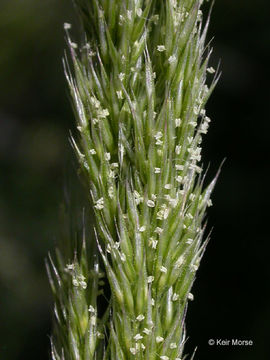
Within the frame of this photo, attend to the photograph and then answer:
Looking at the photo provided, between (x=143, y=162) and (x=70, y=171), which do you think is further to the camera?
(x=70, y=171)

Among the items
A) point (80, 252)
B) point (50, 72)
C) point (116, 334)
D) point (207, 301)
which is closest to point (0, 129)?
point (50, 72)

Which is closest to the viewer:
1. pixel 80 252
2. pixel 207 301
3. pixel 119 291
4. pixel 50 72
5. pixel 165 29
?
pixel 119 291

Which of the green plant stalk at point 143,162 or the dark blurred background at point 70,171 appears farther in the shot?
the dark blurred background at point 70,171

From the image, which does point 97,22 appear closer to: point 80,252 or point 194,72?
point 194,72

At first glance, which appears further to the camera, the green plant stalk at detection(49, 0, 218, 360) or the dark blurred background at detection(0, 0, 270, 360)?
the dark blurred background at detection(0, 0, 270, 360)
